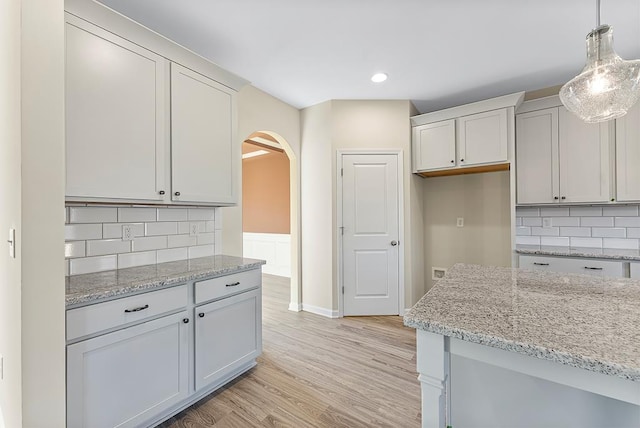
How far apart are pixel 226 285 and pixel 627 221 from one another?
3.66 metres

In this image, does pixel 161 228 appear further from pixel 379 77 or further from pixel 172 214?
pixel 379 77

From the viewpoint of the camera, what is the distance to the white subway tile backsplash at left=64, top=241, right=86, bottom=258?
1.73 meters

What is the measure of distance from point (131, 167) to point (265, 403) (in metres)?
1.71

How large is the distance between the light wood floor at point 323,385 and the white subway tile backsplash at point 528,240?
5.42 feet

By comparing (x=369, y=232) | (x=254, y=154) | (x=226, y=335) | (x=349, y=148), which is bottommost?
(x=226, y=335)

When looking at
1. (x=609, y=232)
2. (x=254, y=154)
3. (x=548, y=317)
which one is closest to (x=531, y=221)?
(x=609, y=232)

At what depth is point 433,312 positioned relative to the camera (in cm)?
96

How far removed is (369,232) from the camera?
3.41 metres

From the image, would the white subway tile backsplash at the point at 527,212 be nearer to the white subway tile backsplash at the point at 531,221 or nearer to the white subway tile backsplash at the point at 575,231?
the white subway tile backsplash at the point at 531,221

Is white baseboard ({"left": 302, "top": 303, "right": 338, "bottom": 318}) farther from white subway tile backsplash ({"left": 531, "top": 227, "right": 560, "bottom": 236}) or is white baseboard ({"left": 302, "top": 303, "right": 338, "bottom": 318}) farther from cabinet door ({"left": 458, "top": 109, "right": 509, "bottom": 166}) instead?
white subway tile backsplash ({"left": 531, "top": 227, "right": 560, "bottom": 236})

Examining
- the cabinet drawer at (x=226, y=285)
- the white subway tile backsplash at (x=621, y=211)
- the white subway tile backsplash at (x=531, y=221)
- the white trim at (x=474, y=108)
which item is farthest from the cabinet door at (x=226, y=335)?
the white subway tile backsplash at (x=621, y=211)

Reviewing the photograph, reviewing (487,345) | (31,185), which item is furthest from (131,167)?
(487,345)

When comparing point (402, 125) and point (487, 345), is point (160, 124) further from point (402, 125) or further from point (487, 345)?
point (402, 125)

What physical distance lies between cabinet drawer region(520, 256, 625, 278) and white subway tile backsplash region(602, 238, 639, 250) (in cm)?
56
